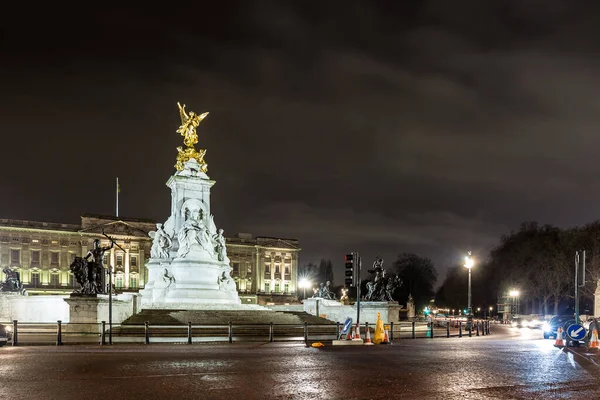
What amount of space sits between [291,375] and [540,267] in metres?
75.0

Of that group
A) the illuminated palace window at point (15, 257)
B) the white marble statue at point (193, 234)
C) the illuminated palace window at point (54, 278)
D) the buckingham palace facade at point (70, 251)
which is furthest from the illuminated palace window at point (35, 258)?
the white marble statue at point (193, 234)

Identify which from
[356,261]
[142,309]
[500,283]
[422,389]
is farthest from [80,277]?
[500,283]

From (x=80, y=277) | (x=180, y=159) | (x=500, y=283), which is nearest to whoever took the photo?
(x=80, y=277)

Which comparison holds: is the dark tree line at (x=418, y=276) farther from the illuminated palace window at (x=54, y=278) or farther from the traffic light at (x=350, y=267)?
the traffic light at (x=350, y=267)

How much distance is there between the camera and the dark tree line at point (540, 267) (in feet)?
247

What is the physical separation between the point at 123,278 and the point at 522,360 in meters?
117

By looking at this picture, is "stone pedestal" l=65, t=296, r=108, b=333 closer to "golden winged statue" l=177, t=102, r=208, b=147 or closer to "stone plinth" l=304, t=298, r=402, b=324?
"stone plinth" l=304, t=298, r=402, b=324

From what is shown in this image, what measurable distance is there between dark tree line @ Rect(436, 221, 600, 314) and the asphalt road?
5880 cm

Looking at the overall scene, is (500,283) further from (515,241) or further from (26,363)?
(26,363)

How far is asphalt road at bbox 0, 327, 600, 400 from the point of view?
11.2 meters

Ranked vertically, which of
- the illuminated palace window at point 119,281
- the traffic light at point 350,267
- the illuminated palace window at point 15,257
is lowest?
the illuminated palace window at point 119,281

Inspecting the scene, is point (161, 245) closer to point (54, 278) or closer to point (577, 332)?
point (577, 332)

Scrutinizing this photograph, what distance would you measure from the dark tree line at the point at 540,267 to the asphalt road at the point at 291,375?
193 feet

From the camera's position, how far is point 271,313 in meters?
40.7
